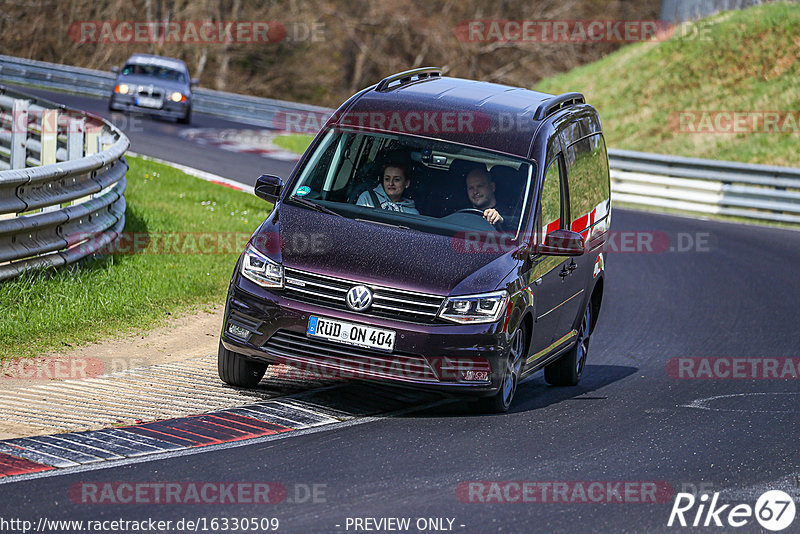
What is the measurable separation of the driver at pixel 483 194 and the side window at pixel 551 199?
0.40 meters

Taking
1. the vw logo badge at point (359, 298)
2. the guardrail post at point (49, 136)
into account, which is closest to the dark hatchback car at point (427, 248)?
the vw logo badge at point (359, 298)

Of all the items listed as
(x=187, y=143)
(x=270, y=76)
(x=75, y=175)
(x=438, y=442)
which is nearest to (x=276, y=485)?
(x=438, y=442)

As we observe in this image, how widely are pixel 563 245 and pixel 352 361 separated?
181 centimetres

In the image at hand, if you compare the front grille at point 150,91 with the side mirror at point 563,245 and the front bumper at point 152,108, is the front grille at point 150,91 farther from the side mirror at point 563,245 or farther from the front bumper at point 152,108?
the side mirror at point 563,245

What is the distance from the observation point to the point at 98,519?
18.3 feet

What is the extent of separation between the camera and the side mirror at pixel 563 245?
852cm

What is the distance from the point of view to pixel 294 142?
3328 centimetres

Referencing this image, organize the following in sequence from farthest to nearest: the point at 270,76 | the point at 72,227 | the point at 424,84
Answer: the point at 270,76 → the point at 72,227 → the point at 424,84

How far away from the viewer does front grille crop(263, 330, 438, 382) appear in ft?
25.2

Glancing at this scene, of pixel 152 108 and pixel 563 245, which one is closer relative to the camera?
pixel 563 245

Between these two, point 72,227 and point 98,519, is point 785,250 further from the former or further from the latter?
point 98,519

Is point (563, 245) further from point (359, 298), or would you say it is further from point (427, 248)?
point (359, 298)

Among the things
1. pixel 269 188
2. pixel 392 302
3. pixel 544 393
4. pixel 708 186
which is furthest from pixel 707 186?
pixel 392 302

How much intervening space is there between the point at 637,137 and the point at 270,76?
29204 millimetres
